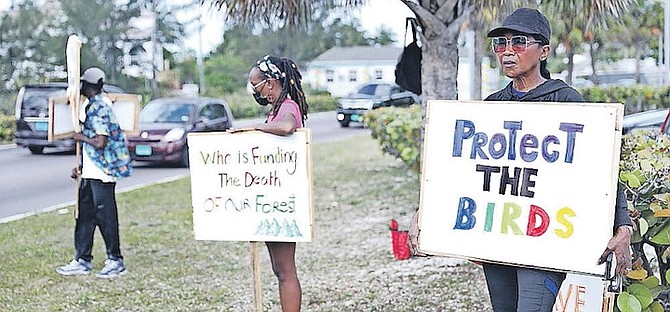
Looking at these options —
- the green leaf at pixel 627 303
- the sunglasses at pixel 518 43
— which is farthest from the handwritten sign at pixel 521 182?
the green leaf at pixel 627 303

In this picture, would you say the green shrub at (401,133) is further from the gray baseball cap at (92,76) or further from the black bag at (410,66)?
the gray baseball cap at (92,76)

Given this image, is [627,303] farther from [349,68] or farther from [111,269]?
[349,68]

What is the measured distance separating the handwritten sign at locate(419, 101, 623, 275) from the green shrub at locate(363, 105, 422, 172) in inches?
282

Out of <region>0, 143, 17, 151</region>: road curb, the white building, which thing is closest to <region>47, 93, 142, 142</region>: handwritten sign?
<region>0, 143, 17, 151</region>: road curb

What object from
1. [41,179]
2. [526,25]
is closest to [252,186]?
[526,25]

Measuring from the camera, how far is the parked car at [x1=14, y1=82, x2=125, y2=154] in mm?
17984

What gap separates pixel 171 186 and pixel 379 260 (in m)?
6.09

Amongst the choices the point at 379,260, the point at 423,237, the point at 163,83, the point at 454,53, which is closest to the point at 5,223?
the point at 379,260

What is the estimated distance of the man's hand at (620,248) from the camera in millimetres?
3152

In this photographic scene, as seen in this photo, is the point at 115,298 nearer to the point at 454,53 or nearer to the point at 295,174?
the point at 295,174

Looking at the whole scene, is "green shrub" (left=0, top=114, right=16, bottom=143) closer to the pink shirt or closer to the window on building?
the pink shirt

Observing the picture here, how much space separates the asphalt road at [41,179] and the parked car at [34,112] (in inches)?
14.8

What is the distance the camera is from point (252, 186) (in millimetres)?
4637

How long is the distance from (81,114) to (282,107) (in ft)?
8.39
